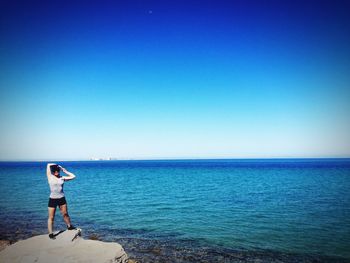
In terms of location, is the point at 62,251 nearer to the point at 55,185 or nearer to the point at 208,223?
the point at 55,185

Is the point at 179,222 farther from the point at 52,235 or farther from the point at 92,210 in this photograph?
the point at 52,235

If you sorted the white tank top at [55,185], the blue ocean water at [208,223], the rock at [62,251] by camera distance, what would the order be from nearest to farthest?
the rock at [62,251], the white tank top at [55,185], the blue ocean water at [208,223]

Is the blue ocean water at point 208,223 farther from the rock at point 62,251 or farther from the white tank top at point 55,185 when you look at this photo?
the white tank top at point 55,185

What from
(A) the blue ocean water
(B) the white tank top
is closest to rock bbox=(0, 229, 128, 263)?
(B) the white tank top

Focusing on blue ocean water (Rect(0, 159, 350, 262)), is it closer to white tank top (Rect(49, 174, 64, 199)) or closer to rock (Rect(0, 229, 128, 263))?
rock (Rect(0, 229, 128, 263))

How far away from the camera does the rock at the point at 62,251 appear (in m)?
8.00

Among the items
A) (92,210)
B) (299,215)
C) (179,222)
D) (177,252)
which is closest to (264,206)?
(299,215)

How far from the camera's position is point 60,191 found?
32.9ft

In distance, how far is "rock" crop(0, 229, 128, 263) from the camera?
8000 mm

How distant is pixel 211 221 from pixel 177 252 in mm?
6634

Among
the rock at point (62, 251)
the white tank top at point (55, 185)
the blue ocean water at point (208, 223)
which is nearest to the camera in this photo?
the rock at point (62, 251)

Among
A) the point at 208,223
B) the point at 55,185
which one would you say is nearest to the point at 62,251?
the point at 55,185

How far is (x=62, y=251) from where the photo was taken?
846 cm

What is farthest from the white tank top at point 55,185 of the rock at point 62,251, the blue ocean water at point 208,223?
the blue ocean water at point 208,223
